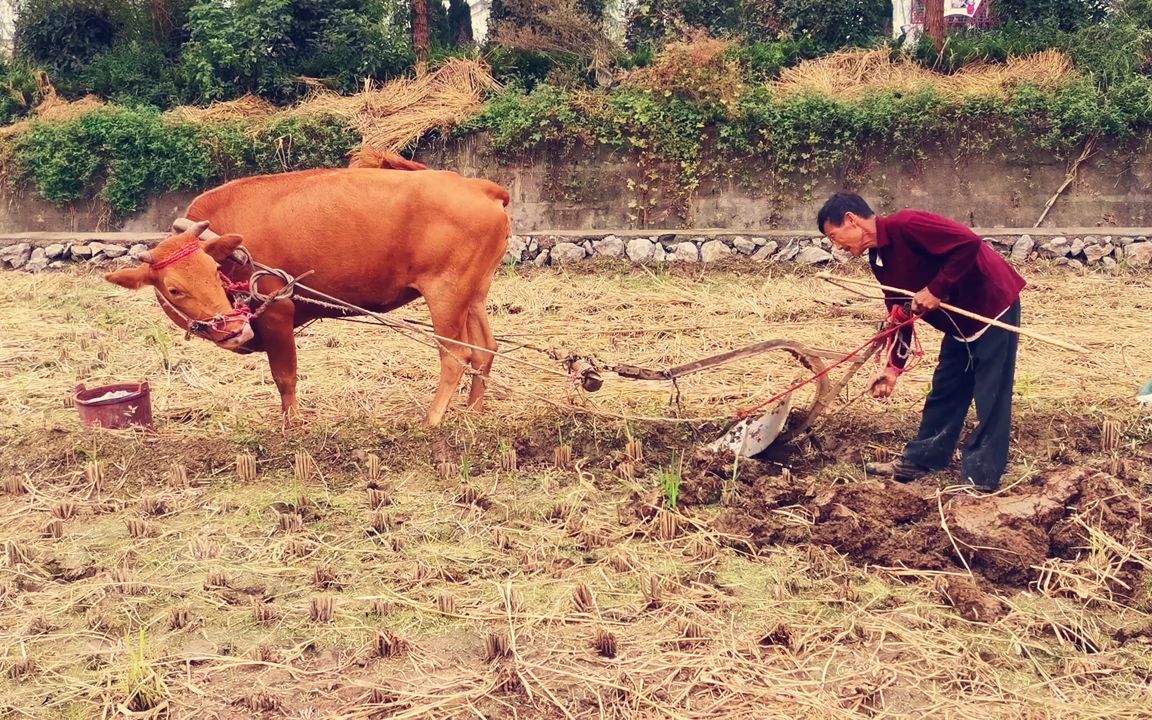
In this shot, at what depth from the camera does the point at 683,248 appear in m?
12.7

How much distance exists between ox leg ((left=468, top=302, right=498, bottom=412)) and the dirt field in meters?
0.17

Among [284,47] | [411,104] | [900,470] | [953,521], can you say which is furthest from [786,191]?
[953,521]

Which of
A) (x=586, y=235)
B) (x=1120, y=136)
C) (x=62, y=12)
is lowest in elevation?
(x=586, y=235)

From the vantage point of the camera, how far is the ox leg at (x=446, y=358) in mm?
6949

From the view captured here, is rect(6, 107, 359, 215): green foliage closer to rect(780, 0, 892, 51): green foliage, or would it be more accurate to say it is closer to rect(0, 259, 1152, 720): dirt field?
rect(780, 0, 892, 51): green foliage

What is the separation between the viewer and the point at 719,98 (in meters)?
13.1

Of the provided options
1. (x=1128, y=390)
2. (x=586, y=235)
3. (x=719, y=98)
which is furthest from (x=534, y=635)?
(x=719, y=98)

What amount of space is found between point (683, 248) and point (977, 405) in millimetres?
7381

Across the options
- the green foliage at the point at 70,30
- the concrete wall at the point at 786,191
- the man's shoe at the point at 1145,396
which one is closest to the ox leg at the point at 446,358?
the man's shoe at the point at 1145,396

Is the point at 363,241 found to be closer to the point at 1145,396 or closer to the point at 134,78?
the point at 1145,396

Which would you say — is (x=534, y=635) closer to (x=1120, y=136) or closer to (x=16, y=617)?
(x=16, y=617)

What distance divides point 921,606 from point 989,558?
0.51 metres

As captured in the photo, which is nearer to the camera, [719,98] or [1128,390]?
[1128,390]

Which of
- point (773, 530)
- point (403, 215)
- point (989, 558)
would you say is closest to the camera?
point (989, 558)
